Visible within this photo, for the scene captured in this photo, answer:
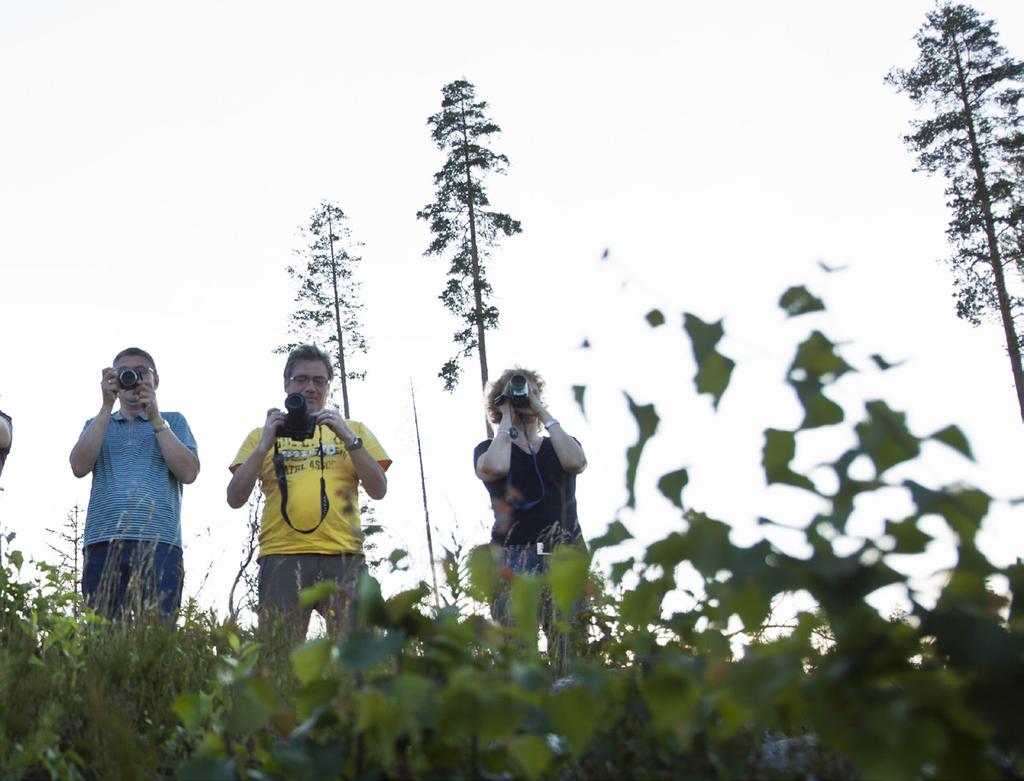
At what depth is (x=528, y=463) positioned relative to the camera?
555 centimetres

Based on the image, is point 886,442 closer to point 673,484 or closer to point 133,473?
point 673,484

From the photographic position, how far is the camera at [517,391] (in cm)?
567

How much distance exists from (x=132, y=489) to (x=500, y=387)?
6.49 ft

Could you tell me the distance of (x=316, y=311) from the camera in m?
26.2

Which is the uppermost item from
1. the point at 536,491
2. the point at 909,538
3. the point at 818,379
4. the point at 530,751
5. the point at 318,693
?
the point at 536,491

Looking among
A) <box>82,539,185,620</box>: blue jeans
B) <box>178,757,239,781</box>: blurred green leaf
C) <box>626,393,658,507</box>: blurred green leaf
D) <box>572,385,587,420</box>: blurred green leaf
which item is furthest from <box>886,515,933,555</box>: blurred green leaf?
<box>82,539,185,620</box>: blue jeans

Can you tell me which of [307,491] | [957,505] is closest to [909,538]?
[957,505]

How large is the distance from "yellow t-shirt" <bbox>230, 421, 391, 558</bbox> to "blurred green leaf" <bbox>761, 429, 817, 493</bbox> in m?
3.86

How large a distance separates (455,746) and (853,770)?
754 millimetres

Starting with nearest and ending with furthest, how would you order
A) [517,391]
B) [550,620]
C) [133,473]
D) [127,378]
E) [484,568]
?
[484,568] < [550,620] < [133,473] < [127,378] < [517,391]

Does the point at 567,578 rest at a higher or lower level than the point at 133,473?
lower

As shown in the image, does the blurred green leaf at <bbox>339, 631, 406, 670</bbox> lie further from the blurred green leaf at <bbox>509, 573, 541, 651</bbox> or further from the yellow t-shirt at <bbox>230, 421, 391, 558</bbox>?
the yellow t-shirt at <bbox>230, 421, 391, 558</bbox>

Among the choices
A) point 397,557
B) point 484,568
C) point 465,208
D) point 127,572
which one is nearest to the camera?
point 484,568

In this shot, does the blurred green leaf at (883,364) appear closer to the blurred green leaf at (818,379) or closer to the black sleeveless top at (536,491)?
the blurred green leaf at (818,379)
